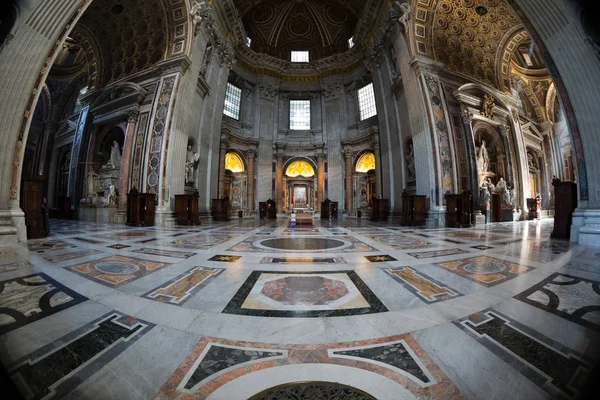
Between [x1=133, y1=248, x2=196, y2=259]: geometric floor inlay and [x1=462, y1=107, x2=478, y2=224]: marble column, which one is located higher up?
[x1=462, y1=107, x2=478, y2=224]: marble column

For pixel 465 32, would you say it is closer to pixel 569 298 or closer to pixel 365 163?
pixel 365 163

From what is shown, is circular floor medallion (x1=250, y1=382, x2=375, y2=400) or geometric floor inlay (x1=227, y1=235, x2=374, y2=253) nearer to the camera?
circular floor medallion (x1=250, y1=382, x2=375, y2=400)

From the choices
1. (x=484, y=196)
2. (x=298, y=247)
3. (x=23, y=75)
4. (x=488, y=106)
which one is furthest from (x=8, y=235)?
(x=488, y=106)

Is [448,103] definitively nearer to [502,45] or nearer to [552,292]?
[502,45]

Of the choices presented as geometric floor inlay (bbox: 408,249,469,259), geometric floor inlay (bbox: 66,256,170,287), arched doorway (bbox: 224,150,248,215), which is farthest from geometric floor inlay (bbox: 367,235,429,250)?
arched doorway (bbox: 224,150,248,215)

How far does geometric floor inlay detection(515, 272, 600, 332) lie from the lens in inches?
58.1

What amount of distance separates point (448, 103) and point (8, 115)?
16.6m

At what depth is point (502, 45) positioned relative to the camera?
13.8 meters

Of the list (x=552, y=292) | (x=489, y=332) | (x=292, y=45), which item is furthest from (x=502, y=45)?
(x=489, y=332)

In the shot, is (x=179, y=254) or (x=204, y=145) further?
(x=204, y=145)

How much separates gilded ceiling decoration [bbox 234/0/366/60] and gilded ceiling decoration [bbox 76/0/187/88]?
10.6m

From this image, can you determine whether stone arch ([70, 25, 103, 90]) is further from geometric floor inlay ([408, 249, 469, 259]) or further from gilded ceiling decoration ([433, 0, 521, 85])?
gilded ceiling decoration ([433, 0, 521, 85])

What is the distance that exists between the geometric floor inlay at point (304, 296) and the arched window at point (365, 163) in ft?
57.4

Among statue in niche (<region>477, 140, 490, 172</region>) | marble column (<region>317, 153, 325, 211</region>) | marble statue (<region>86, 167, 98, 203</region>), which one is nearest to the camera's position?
marble statue (<region>86, 167, 98, 203</region>)
